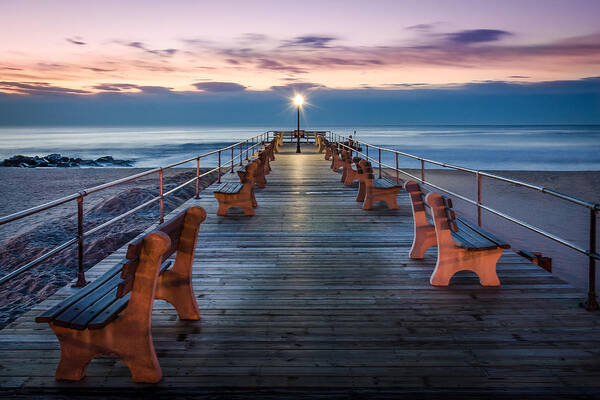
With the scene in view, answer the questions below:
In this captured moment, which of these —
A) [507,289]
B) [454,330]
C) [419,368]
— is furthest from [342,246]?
[419,368]

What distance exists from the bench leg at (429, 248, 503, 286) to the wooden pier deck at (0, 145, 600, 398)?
115 millimetres

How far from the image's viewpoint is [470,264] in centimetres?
411

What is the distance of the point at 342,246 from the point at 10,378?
3.88 metres

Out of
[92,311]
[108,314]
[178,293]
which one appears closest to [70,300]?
[92,311]

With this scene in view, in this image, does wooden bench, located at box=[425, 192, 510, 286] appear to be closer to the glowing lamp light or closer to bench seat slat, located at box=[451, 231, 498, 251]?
bench seat slat, located at box=[451, 231, 498, 251]

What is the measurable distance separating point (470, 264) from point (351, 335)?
1.56 meters

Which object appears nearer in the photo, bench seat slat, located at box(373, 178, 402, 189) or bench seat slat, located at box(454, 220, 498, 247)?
bench seat slat, located at box(454, 220, 498, 247)

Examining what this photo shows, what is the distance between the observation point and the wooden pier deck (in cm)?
253

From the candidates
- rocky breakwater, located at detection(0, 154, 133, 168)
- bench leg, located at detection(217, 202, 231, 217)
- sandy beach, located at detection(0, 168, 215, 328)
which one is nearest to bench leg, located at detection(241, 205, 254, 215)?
bench leg, located at detection(217, 202, 231, 217)

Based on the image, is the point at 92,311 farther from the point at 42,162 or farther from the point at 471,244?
the point at 42,162

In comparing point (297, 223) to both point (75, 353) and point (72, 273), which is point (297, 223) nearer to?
point (75, 353)

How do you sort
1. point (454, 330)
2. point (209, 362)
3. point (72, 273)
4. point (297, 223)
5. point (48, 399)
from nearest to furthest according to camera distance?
point (48, 399) < point (209, 362) < point (454, 330) < point (297, 223) < point (72, 273)

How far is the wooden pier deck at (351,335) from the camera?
253cm

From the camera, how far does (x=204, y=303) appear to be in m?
3.76
